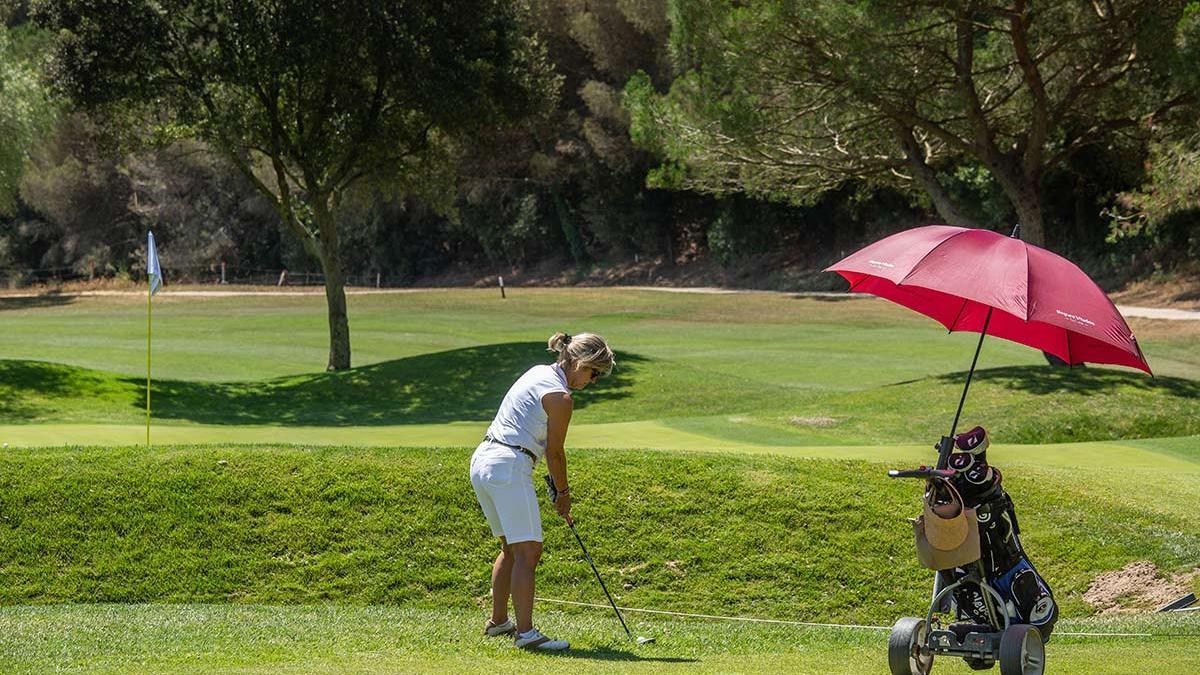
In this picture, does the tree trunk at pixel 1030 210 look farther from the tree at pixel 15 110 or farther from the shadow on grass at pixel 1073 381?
the tree at pixel 15 110

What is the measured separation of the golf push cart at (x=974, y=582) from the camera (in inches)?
264

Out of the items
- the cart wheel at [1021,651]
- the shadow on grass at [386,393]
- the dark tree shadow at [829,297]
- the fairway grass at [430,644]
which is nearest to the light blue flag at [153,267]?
the shadow on grass at [386,393]

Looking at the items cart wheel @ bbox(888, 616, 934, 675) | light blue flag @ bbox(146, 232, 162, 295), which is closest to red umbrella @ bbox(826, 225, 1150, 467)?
cart wheel @ bbox(888, 616, 934, 675)

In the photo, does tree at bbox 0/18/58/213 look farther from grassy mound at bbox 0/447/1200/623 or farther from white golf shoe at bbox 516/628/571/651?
white golf shoe at bbox 516/628/571/651

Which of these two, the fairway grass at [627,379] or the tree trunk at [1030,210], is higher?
the tree trunk at [1030,210]

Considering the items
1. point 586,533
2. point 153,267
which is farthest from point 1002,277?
point 153,267

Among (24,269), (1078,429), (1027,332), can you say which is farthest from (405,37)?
(24,269)

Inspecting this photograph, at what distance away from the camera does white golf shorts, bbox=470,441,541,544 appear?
776cm

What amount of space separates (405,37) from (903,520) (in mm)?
19030

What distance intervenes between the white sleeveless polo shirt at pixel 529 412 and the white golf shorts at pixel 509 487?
0.07 metres

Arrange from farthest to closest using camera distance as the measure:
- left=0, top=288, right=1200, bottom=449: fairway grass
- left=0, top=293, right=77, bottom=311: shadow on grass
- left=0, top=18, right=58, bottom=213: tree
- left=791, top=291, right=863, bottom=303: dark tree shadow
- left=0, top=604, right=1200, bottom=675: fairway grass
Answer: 1. left=0, top=293, right=77, bottom=311: shadow on grass
2. left=791, top=291, right=863, bottom=303: dark tree shadow
3. left=0, top=18, right=58, bottom=213: tree
4. left=0, top=288, right=1200, bottom=449: fairway grass
5. left=0, top=604, right=1200, bottom=675: fairway grass

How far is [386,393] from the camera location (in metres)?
26.7

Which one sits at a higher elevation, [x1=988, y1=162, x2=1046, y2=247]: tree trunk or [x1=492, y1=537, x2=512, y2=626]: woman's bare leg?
[x1=988, y1=162, x2=1046, y2=247]: tree trunk

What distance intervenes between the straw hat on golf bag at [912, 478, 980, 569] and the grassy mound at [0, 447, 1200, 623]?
12.5 ft
